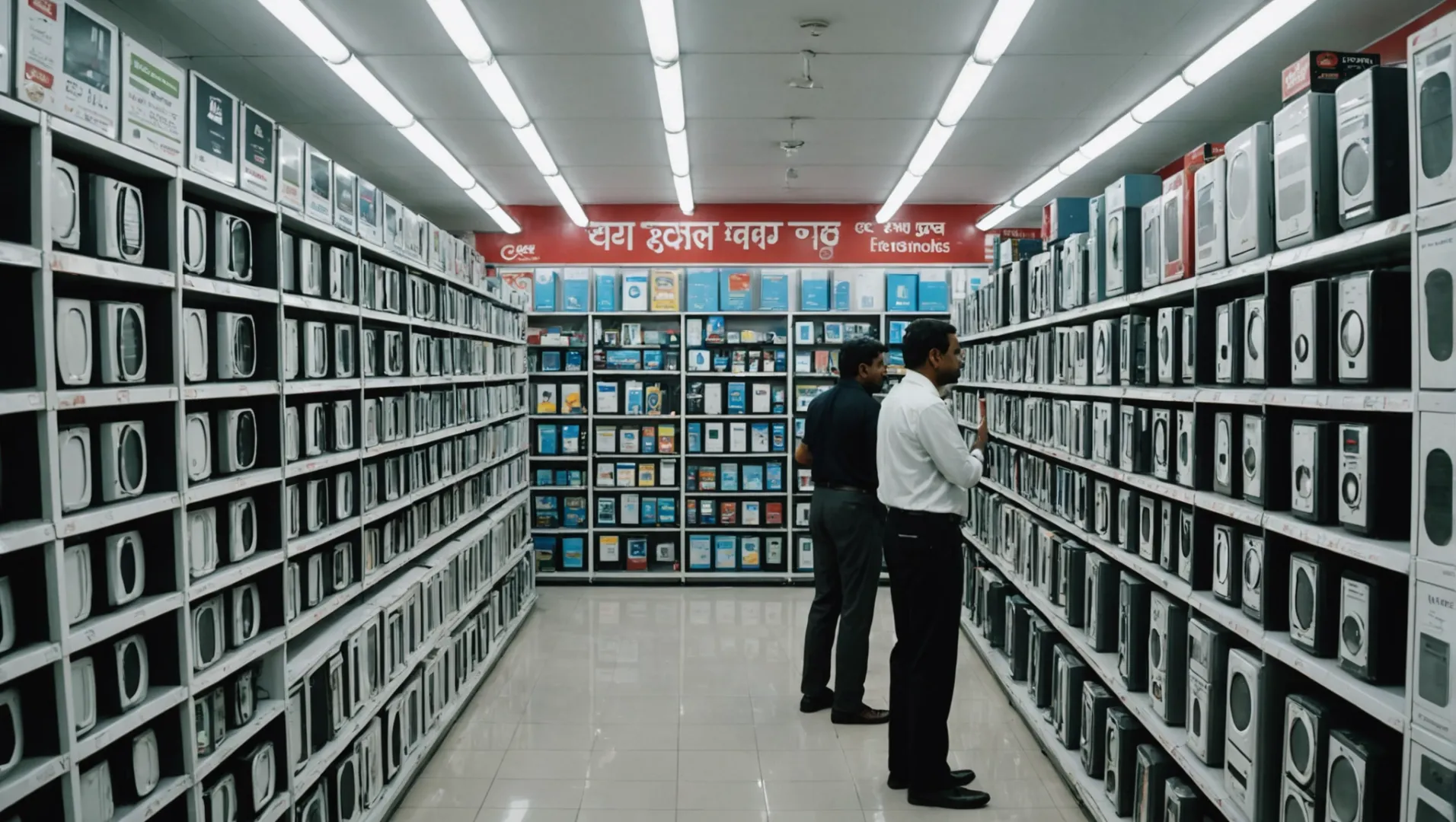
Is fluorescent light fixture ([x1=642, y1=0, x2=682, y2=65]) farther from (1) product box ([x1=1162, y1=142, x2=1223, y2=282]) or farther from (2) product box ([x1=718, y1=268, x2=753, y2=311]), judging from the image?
(2) product box ([x1=718, y1=268, x2=753, y2=311])

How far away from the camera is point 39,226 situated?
1.75 metres

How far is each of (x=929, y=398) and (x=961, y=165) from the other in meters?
4.11

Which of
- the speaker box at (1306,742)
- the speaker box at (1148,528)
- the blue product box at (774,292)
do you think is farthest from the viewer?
the blue product box at (774,292)

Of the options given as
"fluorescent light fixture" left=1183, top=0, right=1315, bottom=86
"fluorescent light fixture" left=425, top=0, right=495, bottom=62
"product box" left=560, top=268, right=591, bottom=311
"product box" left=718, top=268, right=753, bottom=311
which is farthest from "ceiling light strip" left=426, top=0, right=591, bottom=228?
"fluorescent light fixture" left=1183, top=0, right=1315, bottom=86

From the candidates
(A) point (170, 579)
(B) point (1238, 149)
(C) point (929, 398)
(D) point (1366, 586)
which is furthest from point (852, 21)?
(A) point (170, 579)

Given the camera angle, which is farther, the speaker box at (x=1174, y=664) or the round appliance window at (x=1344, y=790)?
the speaker box at (x=1174, y=664)

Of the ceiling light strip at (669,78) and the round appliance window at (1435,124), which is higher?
the ceiling light strip at (669,78)

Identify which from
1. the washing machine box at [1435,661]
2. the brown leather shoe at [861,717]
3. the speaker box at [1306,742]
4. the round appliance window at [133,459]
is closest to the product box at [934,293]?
the brown leather shoe at [861,717]

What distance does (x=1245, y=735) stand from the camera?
237cm

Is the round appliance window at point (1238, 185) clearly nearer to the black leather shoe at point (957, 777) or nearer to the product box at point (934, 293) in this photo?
the black leather shoe at point (957, 777)

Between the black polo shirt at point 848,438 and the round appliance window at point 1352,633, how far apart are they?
2513 mm

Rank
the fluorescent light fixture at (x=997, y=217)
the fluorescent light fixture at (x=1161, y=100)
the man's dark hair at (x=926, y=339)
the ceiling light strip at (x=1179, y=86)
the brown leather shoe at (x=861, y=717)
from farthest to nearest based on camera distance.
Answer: the fluorescent light fixture at (x=997, y=217)
the fluorescent light fixture at (x=1161, y=100)
the brown leather shoe at (x=861, y=717)
the ceiling light strip at (x=1179, y=86)
the man's dark hair at (x=926, y=339)

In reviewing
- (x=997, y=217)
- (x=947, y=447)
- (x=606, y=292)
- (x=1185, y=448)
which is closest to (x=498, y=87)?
(x=947, y=447)

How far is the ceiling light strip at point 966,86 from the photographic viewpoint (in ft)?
12.2
